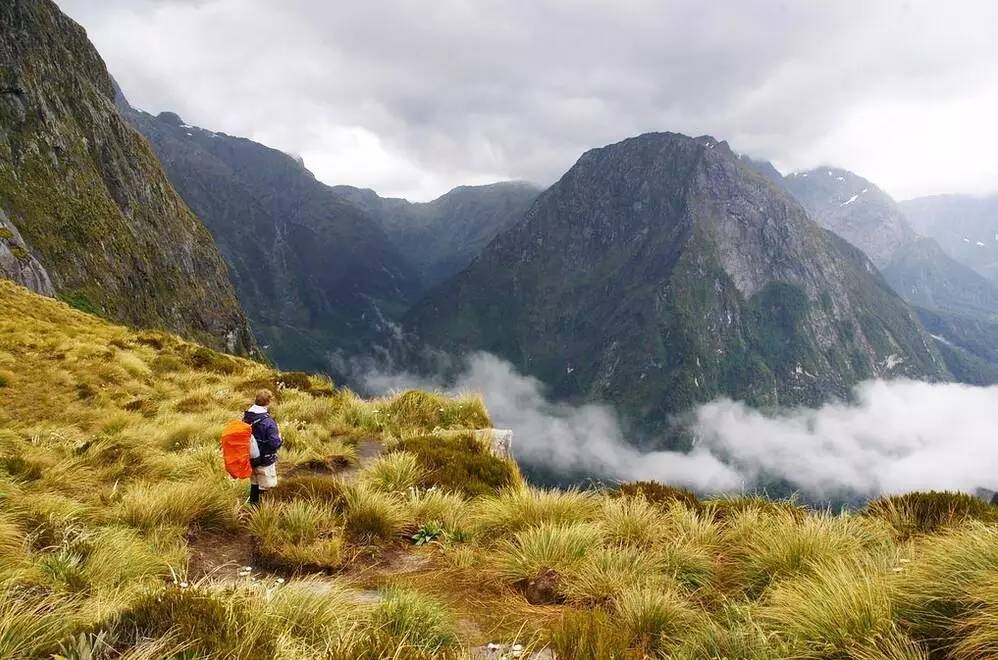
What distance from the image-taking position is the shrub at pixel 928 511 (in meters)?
7.65

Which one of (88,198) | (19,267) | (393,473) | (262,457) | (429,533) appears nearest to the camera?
(429,533)

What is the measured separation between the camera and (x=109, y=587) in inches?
199

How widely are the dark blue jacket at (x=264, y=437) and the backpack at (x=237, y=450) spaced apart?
13cm

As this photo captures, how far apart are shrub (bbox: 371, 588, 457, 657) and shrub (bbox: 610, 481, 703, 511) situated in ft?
17.0

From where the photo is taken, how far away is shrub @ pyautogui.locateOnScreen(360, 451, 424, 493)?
9.85 m

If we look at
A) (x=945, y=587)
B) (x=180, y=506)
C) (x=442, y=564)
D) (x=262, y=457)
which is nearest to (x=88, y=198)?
(x=262, y=457)

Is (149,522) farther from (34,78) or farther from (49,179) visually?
(34,78)

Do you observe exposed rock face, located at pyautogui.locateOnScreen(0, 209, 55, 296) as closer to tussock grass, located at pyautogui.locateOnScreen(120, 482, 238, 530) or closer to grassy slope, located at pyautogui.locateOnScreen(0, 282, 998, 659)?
grassy slope, located at pyautogui.locateOnScreen(0, 282, 998, 659)

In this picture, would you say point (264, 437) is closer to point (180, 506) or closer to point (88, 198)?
point (180, 506)

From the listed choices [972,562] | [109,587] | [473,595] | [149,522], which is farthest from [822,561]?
[149,522]

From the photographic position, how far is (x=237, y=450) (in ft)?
28.7

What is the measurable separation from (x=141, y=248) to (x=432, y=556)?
141261 mm

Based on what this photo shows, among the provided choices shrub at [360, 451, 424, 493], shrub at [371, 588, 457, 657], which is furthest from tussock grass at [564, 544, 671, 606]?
shrub at [360, 451, 424, 493]

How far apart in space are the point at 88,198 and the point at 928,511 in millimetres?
135202
